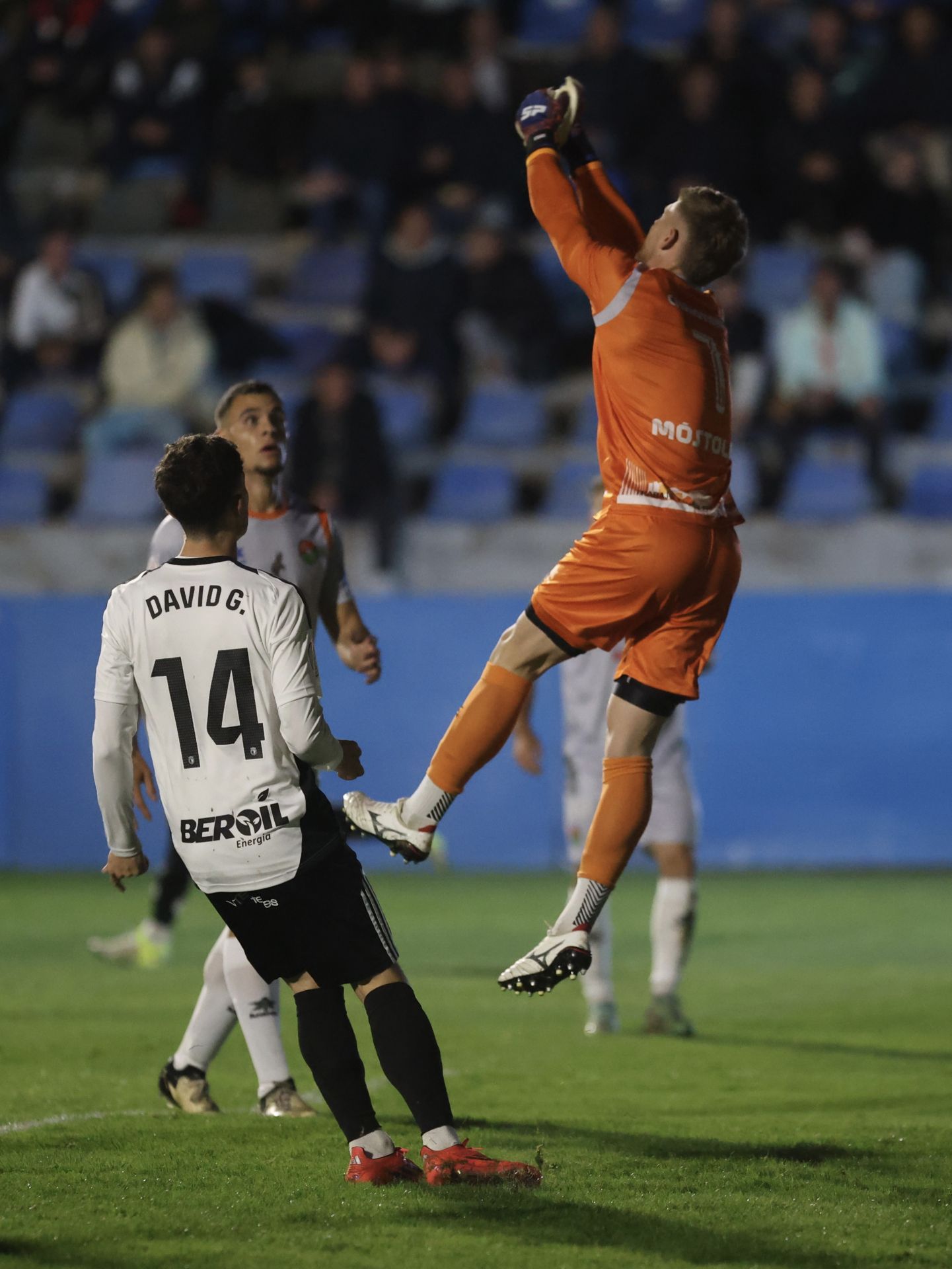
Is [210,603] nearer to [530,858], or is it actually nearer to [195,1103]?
[195,1103]

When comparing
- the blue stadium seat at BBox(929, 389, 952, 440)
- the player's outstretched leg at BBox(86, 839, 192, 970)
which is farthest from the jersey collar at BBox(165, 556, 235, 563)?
the blue stadium seat at BBox(929, 389, 952, 440)

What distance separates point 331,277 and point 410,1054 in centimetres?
1300

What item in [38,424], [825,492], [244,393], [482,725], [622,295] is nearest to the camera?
[622,295]

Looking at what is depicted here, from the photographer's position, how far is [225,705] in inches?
170

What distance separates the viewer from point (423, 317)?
15.0 metres

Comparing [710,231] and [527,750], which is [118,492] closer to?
[527,750]

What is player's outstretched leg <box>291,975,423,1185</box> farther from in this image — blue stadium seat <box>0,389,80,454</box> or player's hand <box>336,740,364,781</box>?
blue stadium seat <box>0,389,80,454</box>

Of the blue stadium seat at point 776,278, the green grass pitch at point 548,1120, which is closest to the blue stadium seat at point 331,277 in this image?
the blue stadium seat at point 776,278

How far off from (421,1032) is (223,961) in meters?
1.54

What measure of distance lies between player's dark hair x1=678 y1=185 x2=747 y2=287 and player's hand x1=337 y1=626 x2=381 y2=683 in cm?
160

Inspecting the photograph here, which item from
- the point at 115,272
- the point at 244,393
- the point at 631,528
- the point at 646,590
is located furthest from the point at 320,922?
the point at 115,272

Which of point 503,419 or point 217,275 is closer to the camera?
point 503,419

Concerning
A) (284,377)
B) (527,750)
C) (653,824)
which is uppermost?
(284,377)

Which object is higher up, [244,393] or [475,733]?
[244,393]
